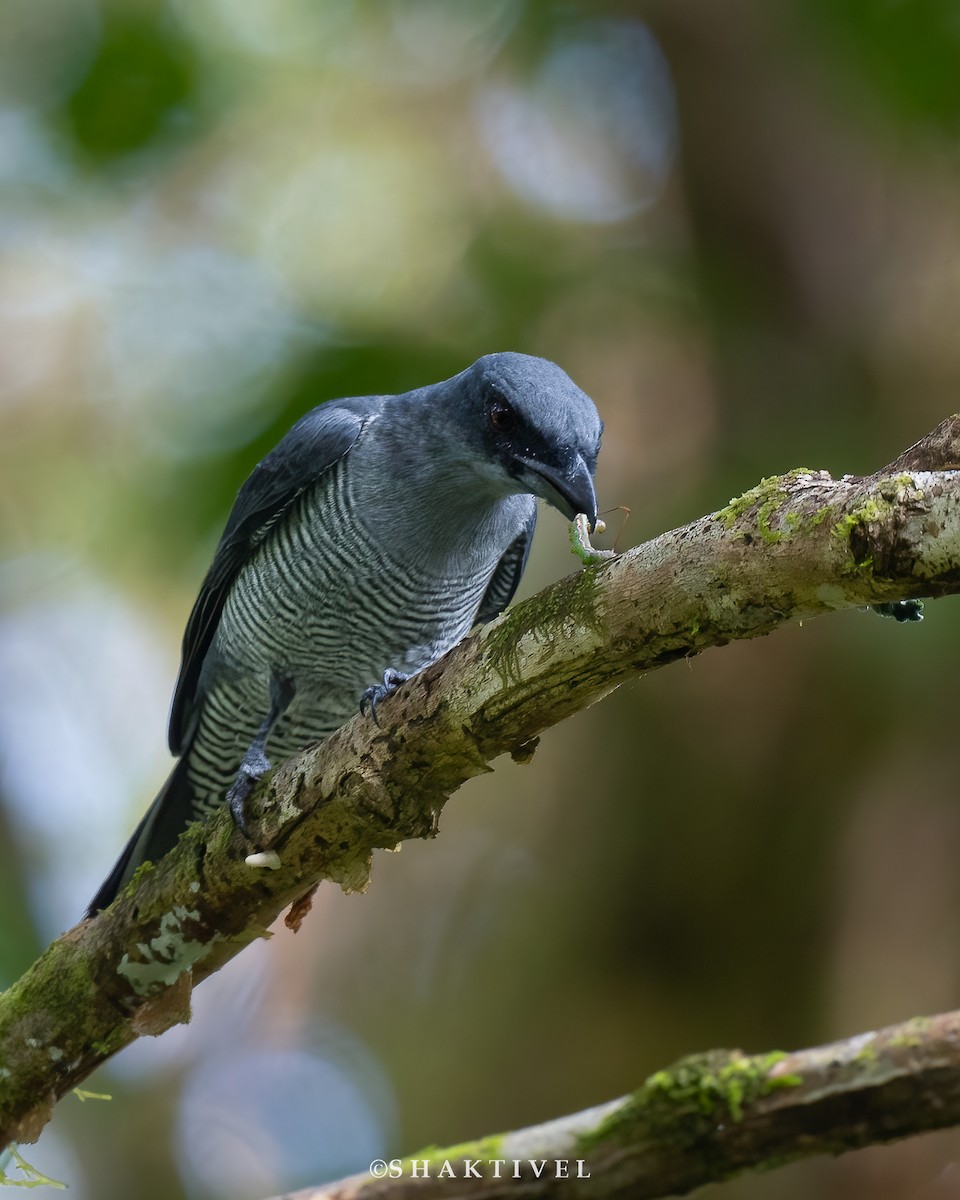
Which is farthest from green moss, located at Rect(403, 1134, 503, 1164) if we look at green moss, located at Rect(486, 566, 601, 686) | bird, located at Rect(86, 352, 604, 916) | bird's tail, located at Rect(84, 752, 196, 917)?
bird's tail, located at Rect(84, 752, 196, 917)

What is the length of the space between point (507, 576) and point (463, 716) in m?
2.33

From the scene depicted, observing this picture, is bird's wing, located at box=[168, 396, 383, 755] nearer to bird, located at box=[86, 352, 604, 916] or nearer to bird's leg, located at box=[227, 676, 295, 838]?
bird, located at box=[86, 352, 604, 916]

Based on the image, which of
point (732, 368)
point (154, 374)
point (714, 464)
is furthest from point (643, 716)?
point (154, 374)

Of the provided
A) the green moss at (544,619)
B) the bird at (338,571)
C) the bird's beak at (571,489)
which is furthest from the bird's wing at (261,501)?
the green moss at (544,619)

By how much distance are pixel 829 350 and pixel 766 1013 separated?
3.39 m

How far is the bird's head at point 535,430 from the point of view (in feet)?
11.7

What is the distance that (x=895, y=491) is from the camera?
209 cm

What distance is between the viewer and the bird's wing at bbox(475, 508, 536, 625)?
→ 16.0 feet

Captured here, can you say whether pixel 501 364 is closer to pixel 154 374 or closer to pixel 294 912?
pixel 294 912

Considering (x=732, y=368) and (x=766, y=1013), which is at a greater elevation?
(x=732, y=368)

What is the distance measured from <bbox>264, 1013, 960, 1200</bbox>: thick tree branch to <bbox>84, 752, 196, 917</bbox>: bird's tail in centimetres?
164

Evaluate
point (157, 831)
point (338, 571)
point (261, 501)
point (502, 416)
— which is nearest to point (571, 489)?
point (502, 416)

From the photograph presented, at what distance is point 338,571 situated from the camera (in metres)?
4.30

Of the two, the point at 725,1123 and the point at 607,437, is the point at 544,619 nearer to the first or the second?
the point at 725,1123
